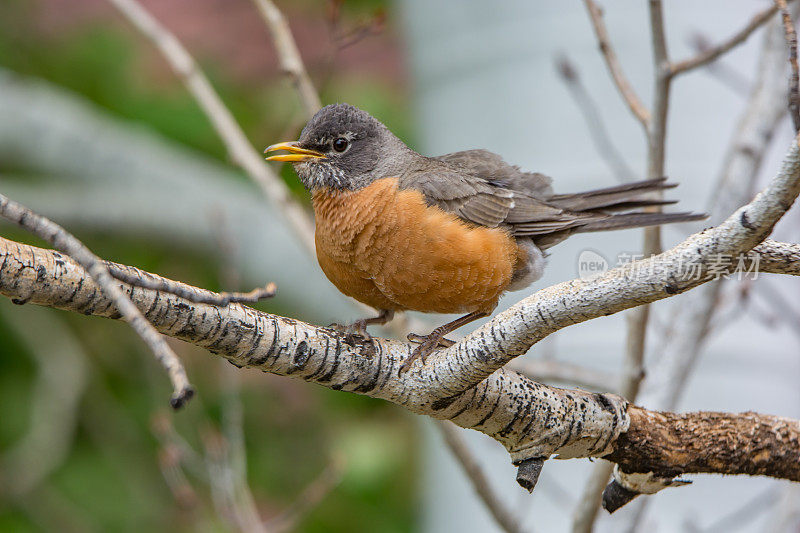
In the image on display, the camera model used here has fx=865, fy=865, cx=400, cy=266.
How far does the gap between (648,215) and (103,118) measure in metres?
4.47

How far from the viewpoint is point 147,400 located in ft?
18.9

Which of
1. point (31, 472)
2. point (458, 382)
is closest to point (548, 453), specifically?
point (458, 382)

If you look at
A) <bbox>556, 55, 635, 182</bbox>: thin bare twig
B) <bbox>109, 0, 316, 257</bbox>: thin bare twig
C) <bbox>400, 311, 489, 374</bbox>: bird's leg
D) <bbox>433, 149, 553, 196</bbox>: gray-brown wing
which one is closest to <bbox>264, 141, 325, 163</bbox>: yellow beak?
<bbox>109, 0, 316, 257</bbox>: thin bare twig

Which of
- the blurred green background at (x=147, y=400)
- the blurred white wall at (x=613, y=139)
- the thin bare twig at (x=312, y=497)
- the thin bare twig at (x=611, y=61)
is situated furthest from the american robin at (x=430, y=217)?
the thin bare twig at (x=312, y=497)

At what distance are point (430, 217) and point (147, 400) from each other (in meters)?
3.00

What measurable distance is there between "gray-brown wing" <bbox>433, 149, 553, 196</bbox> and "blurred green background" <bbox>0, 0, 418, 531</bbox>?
1029mm

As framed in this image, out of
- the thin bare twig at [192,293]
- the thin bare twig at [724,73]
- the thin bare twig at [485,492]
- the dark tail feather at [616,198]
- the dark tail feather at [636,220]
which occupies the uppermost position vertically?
the thin bare twig at [724,73]

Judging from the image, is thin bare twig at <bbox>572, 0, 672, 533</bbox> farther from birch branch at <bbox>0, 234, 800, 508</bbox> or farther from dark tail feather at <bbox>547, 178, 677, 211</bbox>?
birch branch at <bbox>0, 234, 800, 508</bbox>

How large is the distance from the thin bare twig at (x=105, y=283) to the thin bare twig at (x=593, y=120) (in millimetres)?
3232

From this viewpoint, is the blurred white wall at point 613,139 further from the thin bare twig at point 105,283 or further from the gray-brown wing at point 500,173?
the thin bare twig at point 105,283

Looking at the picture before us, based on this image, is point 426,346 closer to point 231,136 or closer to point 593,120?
point 231,136

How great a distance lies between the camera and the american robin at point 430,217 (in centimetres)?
353

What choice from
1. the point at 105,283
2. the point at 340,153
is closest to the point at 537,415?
the point at 105,283

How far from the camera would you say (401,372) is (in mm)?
2740
